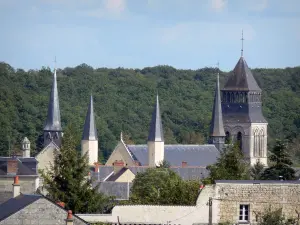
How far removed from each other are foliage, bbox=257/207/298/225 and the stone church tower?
230 feet

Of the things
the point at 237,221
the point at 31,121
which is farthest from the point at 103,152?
the point at 237,221

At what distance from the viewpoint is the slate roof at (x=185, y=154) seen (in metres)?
102

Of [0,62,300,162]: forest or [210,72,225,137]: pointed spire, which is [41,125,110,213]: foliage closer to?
[210,72,225,137]: pointed spire

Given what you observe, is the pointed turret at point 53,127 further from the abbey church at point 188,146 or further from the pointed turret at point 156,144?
the pointed turret at point 156,144

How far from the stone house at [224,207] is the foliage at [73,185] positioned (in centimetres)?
663

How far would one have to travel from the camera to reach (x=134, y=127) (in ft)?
518

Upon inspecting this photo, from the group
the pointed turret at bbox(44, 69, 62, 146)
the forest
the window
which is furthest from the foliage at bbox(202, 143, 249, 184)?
the forest

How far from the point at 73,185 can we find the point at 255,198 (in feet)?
31.2

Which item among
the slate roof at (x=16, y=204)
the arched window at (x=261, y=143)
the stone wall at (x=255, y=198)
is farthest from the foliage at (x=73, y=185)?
the arched window at (x=261, y=143)

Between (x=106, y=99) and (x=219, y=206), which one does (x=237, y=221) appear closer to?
(x=219, y=206)

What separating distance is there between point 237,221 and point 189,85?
149 m

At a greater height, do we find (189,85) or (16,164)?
(189,85)

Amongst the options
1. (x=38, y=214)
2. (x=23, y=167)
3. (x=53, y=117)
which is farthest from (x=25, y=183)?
(x=53, y=117)

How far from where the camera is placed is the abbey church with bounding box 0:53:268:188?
94625 millimetres
